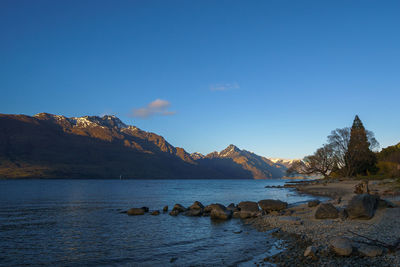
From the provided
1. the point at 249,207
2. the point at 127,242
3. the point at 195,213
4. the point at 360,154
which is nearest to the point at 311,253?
the point at 127,242

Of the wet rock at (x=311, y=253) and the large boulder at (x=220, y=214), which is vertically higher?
the wet rock at (x=311, y=253)

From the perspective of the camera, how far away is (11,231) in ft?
71.8

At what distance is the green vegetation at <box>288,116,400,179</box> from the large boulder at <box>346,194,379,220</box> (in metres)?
69.3

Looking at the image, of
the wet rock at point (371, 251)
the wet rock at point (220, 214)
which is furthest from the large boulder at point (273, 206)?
the wet rock at point (371, 251)

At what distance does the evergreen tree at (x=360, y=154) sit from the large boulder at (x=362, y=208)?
71.9 meters

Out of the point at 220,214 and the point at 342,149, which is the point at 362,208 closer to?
the point at 220,214

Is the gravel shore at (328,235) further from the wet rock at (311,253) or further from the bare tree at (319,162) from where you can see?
the bare tree at (319,162)

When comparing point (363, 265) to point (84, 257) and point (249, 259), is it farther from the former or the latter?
point (84, 257)

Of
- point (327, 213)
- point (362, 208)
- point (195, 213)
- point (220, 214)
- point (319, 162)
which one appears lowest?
point (195, 213)

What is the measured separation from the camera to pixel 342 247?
41.7ft

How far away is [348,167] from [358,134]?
1135cm

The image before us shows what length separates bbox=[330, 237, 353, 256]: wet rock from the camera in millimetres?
12562

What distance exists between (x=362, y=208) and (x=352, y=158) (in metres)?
78.7

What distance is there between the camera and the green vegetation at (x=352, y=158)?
85438 mm
